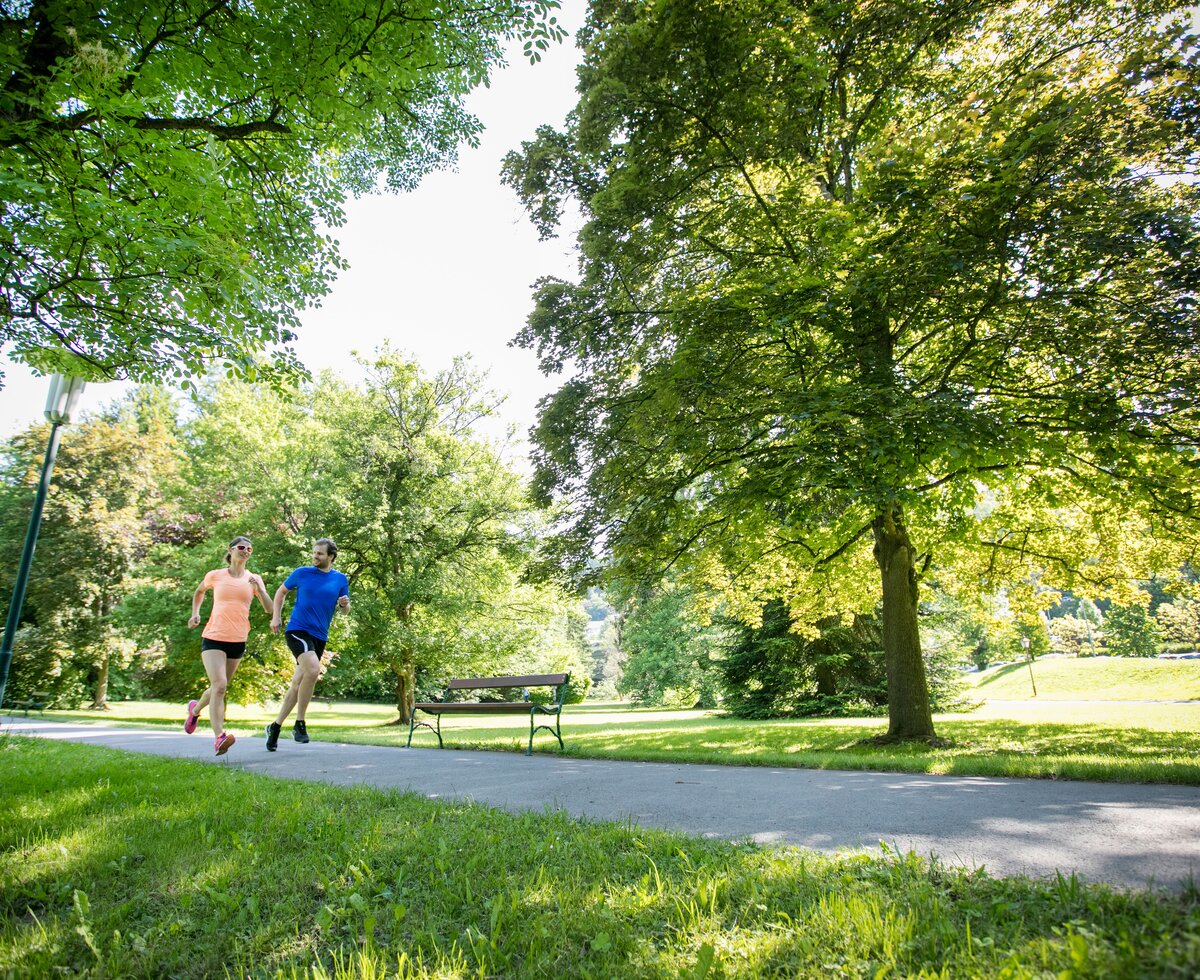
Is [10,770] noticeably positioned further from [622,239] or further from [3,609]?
[3,609]

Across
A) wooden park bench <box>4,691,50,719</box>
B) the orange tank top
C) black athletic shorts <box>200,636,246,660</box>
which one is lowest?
wooden park bench <box>4,691,50,719</box>

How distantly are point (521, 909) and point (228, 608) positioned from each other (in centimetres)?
562

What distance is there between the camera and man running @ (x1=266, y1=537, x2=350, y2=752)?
6371 millimetres

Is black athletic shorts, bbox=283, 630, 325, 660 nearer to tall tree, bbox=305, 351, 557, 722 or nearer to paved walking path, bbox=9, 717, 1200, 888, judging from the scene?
paved walking path, bbox=9, 717, 1200, 888

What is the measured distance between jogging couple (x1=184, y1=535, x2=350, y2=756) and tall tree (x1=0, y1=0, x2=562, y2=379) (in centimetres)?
221

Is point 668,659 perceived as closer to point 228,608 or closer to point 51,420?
point 51,420

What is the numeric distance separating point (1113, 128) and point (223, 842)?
9.73m

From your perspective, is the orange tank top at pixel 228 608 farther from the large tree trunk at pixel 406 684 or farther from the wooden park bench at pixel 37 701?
the wooden park bench at pixel 37 701

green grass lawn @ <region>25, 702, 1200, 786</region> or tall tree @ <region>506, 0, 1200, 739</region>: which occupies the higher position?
tall tree @ <region>506, 0, 1200, 739</region>

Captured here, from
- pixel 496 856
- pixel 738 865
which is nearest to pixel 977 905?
pixel 738 865

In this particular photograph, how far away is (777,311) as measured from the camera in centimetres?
741

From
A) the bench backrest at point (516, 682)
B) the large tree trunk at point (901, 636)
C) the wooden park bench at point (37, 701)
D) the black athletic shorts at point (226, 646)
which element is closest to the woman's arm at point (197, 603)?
the black athletic shorts at point (226, 646)

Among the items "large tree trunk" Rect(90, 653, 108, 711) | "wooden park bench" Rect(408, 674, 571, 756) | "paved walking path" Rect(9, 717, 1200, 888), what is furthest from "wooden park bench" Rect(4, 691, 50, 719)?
"wooden park bench" Rect(408, 674, 571, 756)

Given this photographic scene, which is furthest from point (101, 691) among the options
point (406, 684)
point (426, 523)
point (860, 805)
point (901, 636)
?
point (860, 805)
